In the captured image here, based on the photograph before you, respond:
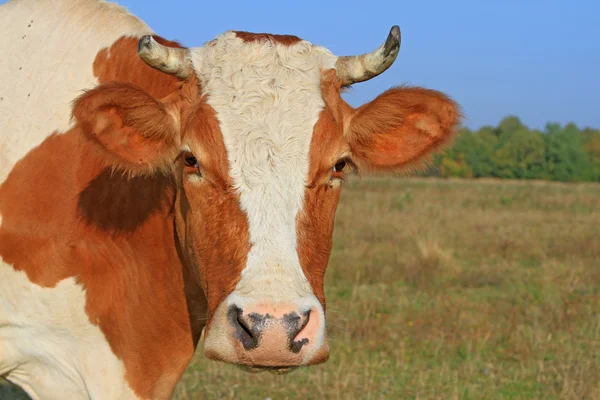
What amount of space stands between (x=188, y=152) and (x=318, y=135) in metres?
0.59

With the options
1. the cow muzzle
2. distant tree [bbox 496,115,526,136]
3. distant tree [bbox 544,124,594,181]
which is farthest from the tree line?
the cow muzzle

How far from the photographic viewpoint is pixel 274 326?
310 centimetres

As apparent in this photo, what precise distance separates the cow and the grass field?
25.1 inches

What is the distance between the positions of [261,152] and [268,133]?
0.33ft

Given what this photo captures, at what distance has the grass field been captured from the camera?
6.59 meters

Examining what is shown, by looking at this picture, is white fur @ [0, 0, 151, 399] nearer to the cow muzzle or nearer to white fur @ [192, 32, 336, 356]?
white fur @ [192, 32, 336, 356]

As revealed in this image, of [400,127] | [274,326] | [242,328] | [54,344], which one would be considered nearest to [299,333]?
[274,326]

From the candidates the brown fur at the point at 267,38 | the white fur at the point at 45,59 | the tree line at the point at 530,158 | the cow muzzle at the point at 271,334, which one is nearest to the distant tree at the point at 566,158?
the tree line at the point at 530,158

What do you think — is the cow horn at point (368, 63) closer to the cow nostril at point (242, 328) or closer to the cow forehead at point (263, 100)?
the cow forehead at point (263, 100)

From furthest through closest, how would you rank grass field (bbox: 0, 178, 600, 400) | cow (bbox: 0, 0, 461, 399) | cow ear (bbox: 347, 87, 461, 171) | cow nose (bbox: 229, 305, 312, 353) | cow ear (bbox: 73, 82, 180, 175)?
grass field (bbox: 0, 178, 600, 400) < cow ear (bbox: 347, 87, 461, 171) < cow ear (bbox: 73, 82, 180, 175) < cow (bbox: 0, 0, 461, 399) < cow nose (bbox: 229, 305, 312, 353)

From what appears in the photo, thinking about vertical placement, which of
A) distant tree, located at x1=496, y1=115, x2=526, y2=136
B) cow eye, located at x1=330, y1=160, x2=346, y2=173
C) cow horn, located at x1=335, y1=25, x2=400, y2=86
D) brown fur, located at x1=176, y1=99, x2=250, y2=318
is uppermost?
distant tree, located at x1=496, y1=115, x2=526, y2=136

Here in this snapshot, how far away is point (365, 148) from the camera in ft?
14.2

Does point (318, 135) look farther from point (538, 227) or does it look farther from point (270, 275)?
point (538, 227)

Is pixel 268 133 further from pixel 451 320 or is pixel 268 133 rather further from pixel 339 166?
pixel 451 320
